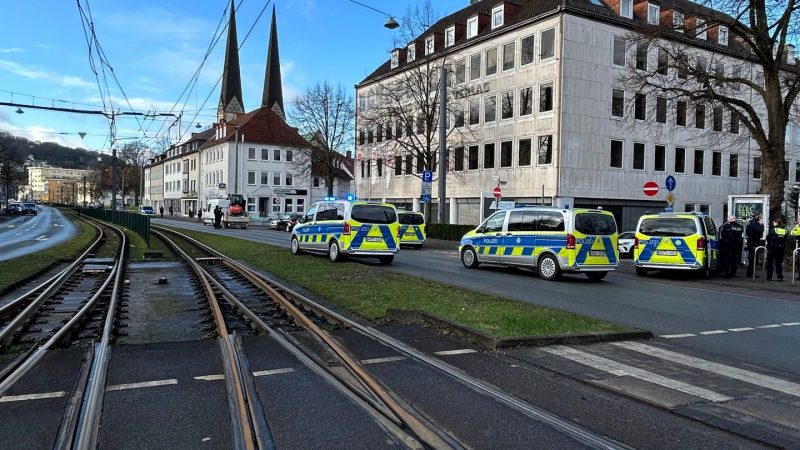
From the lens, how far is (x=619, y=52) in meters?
37.6

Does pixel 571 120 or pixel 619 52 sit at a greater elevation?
pixel 619 52

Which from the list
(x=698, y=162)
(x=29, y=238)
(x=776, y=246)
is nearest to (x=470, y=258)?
(x=776, y=246)

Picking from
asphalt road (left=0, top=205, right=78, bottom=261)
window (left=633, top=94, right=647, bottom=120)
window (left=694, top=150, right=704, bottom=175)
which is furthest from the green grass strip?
window (left=694, top=150, right=704, bottom=175)

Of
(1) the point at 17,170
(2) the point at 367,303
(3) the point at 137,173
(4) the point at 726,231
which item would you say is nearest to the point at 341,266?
(2) the point at 367,303

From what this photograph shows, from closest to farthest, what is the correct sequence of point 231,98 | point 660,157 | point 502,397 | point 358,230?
point 502,397 → point 358,230 → point 660,157 → point 231,98

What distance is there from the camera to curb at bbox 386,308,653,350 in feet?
22.3

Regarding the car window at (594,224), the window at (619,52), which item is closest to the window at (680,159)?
the window at (619,52)

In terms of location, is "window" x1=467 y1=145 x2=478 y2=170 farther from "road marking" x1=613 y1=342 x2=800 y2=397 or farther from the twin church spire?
the twin church spire

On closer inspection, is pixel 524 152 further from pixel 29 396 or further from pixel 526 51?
pixel 29 396

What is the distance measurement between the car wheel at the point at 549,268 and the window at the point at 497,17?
28343 millimetres

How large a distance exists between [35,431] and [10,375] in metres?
1.59

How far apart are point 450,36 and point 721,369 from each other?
139ft

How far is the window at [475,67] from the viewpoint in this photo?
137 feet

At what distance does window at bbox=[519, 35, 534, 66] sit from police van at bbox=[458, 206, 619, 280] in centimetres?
2330
